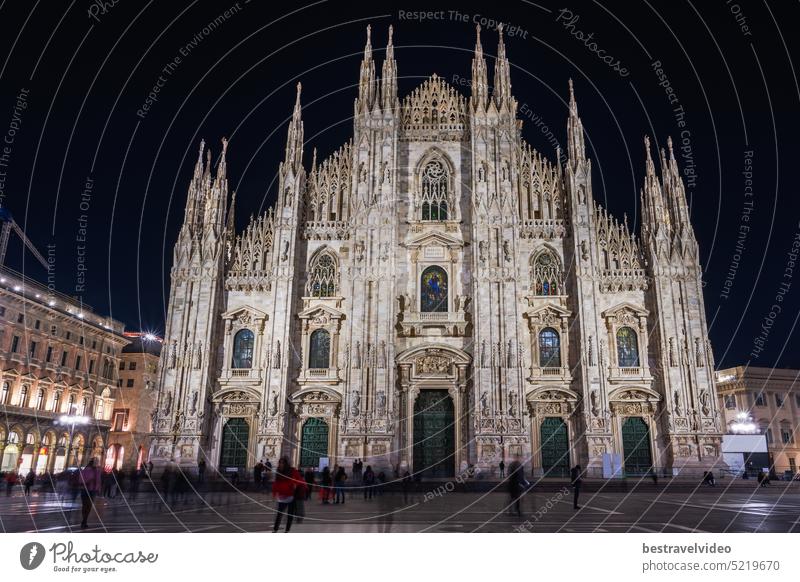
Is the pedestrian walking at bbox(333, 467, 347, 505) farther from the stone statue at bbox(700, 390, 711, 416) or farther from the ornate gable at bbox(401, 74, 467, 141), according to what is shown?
the ornate gable at bbox(401, 74, 467, 141)

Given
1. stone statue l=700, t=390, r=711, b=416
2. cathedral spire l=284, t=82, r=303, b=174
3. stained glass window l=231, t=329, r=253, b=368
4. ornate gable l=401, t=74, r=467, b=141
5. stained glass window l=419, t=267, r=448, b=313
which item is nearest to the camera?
stone statue l=700, t=390, r=711, b=416

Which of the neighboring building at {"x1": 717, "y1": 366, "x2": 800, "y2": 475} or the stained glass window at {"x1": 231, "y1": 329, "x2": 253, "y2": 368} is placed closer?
the stained glass window at {"x1": 231, "y1": 329, "x2": 253, "y2": 368}

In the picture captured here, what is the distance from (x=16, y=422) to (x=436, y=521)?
1560 inches

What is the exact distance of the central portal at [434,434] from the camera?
31.6 metres

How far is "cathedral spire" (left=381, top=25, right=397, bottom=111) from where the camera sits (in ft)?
117

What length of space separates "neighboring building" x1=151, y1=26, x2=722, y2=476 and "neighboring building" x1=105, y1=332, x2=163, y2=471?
2759cm

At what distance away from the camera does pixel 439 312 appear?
33344 mm

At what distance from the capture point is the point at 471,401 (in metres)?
31.6

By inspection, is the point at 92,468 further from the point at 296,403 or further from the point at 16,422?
the point at 16,422

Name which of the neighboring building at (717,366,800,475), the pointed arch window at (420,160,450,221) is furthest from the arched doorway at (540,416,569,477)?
the neighboring building at (717,366,800,475)

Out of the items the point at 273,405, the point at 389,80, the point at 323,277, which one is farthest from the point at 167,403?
the point at 389,80

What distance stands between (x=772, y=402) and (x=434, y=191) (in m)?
44.4

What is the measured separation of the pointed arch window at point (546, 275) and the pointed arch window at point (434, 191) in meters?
5.97

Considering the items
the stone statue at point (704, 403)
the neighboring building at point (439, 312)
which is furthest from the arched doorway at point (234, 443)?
the stone statue at point (704, 403)
